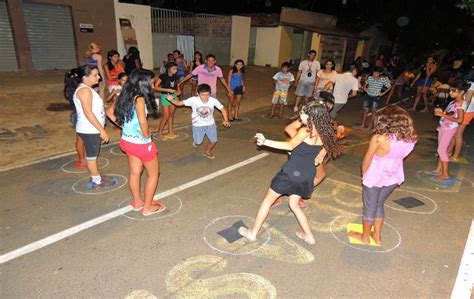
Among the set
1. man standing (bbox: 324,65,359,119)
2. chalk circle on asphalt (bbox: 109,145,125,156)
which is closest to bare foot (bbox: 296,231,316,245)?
chalk circle on asphalt (bbox: 109,145,125,156)

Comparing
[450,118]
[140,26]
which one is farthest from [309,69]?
[140,26]

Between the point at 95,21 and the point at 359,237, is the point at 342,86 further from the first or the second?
the point at 95,21

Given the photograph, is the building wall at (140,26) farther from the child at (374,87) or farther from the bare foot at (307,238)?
the bare foot at (307,238)

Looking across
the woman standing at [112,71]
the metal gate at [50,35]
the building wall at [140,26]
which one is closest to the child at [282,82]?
the woman standing at [112,71]

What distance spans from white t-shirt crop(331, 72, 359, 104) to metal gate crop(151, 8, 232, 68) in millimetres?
11388

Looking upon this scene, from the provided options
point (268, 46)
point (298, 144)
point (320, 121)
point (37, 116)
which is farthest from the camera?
point (268, 46)

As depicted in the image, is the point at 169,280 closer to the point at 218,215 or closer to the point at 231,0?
the point at 218,215

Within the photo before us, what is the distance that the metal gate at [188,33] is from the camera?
55.5ft

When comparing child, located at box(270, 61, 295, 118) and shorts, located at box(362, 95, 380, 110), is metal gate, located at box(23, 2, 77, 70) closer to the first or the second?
child, located at box(270, 61, 295, 118)

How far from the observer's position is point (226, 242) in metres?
3.93

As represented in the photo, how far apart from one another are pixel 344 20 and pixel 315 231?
30.9m

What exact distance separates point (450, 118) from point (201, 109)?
4271 millimetres

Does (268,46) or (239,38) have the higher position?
(239,38)

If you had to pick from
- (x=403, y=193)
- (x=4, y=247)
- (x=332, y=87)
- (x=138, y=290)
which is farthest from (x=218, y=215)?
(x=332, y=87)
